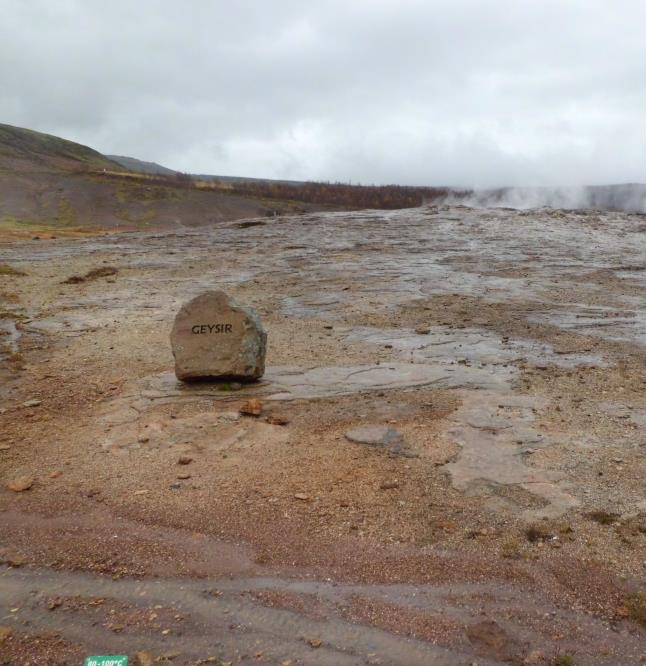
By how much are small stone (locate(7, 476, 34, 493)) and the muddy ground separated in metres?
0.02

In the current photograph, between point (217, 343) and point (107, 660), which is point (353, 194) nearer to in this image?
point (217, 343)

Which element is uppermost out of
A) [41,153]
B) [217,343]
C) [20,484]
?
[41,153]

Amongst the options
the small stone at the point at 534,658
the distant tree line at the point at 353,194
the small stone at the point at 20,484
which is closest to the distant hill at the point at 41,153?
the distant tree line at the point at 353,194

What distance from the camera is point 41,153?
7962 cm

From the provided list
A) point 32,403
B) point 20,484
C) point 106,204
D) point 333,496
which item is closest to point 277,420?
point 333,496

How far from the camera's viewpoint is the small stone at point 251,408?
218 inches

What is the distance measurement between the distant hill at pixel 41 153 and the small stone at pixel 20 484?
177 feet

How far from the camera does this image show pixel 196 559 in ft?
11.4

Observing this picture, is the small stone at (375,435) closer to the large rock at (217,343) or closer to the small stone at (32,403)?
the large rock at (217,343)

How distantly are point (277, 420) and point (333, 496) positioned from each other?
135 cm

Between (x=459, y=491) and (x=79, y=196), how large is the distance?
4395 cm

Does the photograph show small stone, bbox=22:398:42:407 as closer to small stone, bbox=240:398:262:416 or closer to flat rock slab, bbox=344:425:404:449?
small stone, bbox=240:398:262:416

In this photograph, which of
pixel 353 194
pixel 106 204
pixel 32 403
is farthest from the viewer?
pixel 353 194

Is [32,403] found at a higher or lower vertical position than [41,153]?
lower
